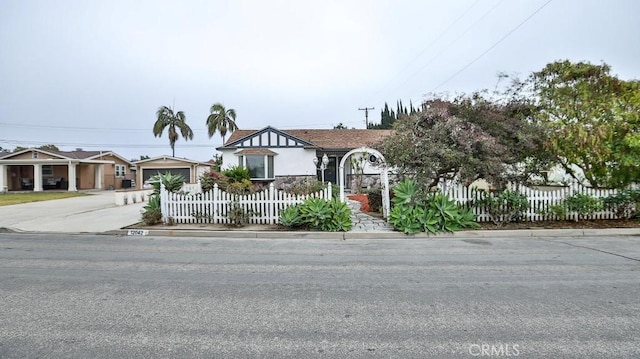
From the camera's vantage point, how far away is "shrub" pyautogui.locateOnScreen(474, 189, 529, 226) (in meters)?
10.4

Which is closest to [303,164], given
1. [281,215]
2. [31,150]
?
[281,215]

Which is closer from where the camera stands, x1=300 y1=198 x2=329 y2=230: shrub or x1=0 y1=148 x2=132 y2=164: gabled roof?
x1=300 y1=198 x2=329 y2=230: shrub

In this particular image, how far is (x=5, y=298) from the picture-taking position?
4766 mm

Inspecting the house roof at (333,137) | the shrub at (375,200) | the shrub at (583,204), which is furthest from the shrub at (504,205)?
the house roof at (333,137)

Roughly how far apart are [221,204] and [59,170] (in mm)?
36394

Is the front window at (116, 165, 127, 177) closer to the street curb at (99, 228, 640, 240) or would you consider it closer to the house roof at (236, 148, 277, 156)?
the house roof at (236, 148, 277, 156)

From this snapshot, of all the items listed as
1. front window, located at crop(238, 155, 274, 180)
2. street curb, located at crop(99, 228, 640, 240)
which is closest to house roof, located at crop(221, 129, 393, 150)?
front window, located at crop(238, 155, 274, 180)

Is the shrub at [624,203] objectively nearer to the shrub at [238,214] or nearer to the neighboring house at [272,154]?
the shrub at [238,214]

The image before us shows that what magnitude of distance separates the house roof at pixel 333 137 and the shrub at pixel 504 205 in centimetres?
1527

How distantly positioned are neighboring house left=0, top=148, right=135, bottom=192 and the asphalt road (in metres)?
33.3

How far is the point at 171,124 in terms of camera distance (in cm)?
4116

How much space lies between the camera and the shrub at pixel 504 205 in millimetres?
10406

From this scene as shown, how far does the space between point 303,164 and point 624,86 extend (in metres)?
17.0

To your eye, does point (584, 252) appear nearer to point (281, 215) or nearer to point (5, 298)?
point (281, 215)
